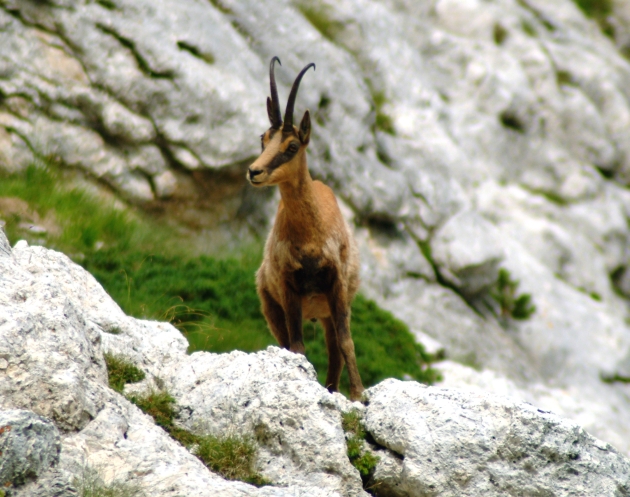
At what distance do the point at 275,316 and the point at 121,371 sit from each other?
2.82 m

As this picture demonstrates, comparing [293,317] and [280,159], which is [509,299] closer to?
[293,317]

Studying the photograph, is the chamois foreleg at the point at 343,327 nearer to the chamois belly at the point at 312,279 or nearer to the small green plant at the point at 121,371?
the chamois belly at the point at 312,279

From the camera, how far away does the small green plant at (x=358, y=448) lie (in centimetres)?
528

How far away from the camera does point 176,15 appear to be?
1280cm

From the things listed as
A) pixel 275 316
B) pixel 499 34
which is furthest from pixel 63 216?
pixel 499 34

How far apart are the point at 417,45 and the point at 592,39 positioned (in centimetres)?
717

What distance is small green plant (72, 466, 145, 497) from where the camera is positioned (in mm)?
4070

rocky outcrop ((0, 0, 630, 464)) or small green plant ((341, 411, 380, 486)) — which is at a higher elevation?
small green plant ((341, 411, 380, 486))

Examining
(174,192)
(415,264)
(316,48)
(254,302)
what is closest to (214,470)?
(254,302)

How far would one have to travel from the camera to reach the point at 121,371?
18.7ft

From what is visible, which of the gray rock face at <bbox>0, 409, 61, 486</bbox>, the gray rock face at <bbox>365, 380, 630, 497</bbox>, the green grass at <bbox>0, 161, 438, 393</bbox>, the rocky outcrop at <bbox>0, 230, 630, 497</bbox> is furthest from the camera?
the green grass at <bbox>0, 161, 438, 393</bbox>

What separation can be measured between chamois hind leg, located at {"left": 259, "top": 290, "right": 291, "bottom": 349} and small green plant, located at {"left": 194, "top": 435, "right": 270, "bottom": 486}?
10.4 ft

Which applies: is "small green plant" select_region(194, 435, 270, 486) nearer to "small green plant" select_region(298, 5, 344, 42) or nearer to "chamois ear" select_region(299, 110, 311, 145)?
"chamois ear" select_region(299, 110, 311, 145)

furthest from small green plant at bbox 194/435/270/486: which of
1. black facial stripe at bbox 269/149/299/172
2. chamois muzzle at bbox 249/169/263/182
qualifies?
black facial stripe at bbox 269/149/299/172
